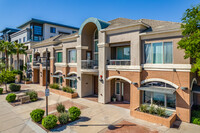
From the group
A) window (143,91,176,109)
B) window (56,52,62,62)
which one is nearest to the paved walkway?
window (143,91,176,109)

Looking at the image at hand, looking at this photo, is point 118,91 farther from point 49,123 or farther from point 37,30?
point 37,30

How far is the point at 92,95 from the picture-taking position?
19438 mm

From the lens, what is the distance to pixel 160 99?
40.8 ft

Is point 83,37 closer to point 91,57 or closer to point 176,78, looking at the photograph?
point 91,57

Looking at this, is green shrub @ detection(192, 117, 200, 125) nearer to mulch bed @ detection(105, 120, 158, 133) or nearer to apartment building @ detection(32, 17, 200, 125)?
apartment building @ detection(32, 17, 200, 125)

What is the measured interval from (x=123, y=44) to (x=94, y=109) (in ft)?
25.2

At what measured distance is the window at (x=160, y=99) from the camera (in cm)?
1183

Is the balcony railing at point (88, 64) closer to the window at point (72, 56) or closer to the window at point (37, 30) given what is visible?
the window at point (72, 56)

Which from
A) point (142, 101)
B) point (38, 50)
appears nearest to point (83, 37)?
point (142, 101)

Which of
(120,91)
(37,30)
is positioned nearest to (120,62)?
(120,91)

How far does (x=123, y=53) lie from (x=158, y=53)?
4.34 metres

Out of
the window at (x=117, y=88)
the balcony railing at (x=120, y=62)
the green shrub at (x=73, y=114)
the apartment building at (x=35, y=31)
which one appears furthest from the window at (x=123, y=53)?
the apartment building at (x=35, y=31)

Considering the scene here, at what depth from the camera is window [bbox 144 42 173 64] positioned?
11711mm

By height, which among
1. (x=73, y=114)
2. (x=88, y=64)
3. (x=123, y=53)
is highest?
(x=123, y=53)
